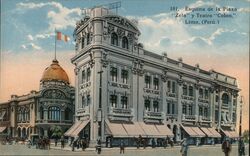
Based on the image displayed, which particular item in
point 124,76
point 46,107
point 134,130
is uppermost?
point 124,76

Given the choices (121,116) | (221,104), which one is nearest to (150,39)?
(121,116)

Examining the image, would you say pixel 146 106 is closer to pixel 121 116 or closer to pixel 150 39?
pixel 121 116

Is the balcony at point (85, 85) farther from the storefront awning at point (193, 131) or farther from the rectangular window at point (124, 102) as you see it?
the storefront awning at point (193, 131)

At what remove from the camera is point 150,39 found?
60.8 feet

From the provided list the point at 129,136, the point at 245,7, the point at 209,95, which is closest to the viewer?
the point at 245,7

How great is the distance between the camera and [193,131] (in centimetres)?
2052

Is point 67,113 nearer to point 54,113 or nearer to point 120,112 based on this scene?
point 54,113

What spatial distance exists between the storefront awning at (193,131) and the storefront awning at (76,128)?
176 inches

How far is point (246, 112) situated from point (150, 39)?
197 inches

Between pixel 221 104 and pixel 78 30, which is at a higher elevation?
pixel 78 30

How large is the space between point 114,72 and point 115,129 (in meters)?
2.24

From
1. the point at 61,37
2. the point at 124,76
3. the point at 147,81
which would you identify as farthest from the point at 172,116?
the point at 61,37

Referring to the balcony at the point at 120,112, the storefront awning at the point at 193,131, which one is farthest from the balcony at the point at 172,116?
the balcony at the point at 120,112

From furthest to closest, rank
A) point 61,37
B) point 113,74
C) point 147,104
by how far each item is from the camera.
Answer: point 147,104
point 113,74
point 61,37
